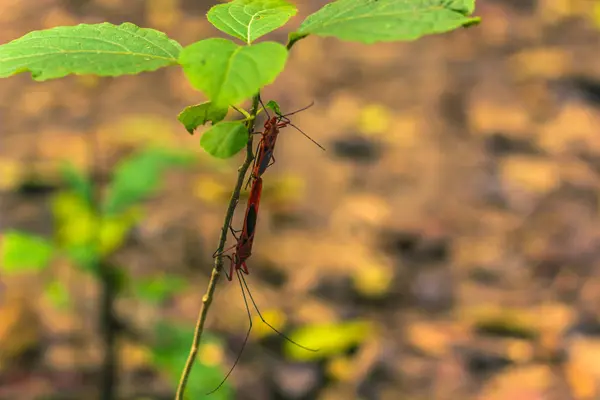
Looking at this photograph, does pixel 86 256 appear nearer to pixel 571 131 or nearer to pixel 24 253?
pixel 24 253

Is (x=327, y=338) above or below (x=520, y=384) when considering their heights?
above

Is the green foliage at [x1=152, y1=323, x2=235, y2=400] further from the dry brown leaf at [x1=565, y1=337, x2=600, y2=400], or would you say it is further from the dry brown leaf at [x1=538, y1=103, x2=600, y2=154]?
the dry brown leaf at [x1=538, y1=103, x2=600, y2=154]

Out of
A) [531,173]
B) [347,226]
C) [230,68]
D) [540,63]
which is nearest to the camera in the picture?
[230,68]

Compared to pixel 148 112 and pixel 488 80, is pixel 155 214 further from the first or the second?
pixel 488 80

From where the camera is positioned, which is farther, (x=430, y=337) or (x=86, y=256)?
(x=430, y=337)

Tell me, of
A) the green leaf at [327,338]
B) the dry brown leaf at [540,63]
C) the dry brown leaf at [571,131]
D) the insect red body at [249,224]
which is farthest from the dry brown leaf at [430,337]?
the dry brown leaf at [540,63]

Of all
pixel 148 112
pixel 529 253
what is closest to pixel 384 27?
pixel 529 253

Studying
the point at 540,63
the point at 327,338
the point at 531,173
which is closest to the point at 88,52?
the point at 327,338
